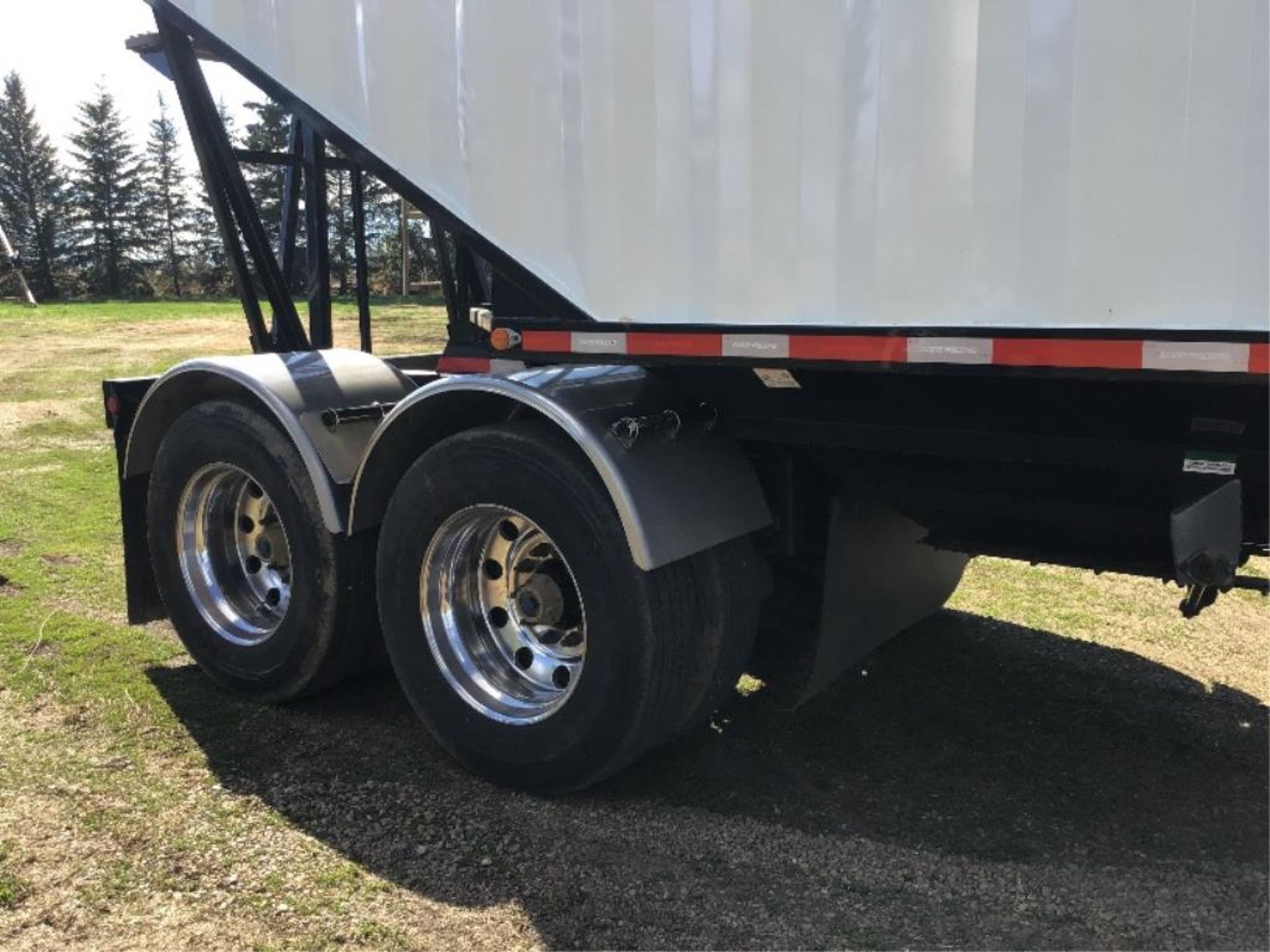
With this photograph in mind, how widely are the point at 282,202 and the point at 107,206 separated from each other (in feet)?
139

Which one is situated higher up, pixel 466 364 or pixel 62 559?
pixel 466 364

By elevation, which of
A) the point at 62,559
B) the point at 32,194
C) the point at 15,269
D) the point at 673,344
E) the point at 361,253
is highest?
the point at 32,194

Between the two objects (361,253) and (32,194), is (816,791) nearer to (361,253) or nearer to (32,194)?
(361,253)

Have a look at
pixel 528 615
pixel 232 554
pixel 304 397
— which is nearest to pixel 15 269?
pixel 232 554

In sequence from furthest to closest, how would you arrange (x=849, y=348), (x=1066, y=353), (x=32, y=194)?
1. (x=32, y=194)
2. (x=849, y=348)
3. (x=1066, y=353)

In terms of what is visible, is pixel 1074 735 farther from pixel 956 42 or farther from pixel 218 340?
pixel 218 340

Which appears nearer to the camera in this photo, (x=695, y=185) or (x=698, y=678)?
(x=695, y=185)

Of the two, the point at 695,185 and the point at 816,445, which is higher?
the point at 695,185

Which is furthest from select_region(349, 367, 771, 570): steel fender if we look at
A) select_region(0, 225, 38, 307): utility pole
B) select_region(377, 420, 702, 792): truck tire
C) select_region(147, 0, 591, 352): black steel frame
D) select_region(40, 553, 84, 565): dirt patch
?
select_region(0, 225, 38, 307): utility pole

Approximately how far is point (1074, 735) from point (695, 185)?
2387 millimetres

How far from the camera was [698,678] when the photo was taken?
357 centimetres

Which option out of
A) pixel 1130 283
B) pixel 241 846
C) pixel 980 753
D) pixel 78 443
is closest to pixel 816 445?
pixel 1130 283

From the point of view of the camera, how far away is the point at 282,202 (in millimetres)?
5590

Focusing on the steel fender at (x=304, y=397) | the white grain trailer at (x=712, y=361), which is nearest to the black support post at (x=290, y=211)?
the white grain trailer at (x=712, y=361)
